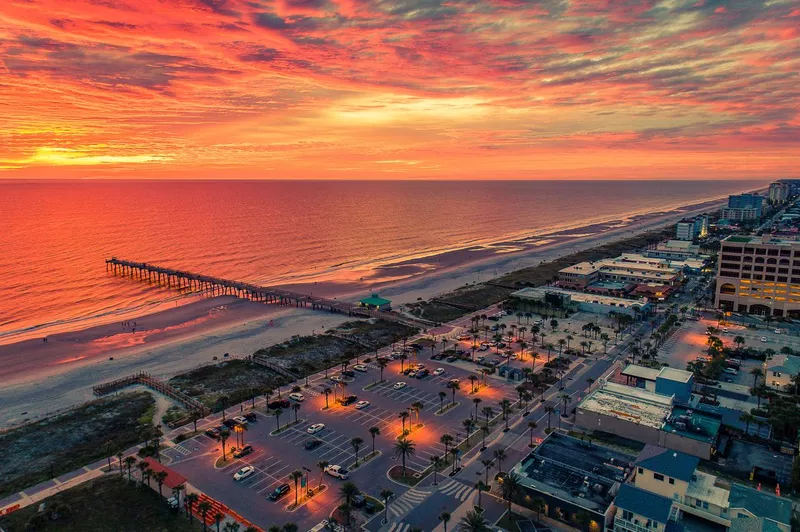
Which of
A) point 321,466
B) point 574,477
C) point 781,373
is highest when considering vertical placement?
point 781,373

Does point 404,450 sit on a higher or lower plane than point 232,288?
higher

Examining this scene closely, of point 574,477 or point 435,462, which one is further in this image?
point 435,462

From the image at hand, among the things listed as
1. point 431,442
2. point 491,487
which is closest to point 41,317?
point 431,442

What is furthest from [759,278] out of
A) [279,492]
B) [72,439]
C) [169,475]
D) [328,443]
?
[72,439]

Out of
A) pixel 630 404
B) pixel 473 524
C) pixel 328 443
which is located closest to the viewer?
pixel 473 524

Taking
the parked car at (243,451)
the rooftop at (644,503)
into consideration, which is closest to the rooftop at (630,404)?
the rooftop at (644,503)

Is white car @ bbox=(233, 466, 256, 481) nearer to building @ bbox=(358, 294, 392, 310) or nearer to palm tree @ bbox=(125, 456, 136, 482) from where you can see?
palm tree @ bbox=(125, 456, 136, 482)

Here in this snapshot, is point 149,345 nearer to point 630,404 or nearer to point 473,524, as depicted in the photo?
point 473,524

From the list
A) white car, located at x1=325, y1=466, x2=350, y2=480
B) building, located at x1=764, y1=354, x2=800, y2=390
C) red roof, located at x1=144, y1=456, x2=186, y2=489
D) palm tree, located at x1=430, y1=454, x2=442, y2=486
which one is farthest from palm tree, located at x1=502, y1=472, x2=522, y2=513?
building, located at x1=764, y1=354, x2=800, y2=390

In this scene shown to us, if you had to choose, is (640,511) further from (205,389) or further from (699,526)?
(205,389)
